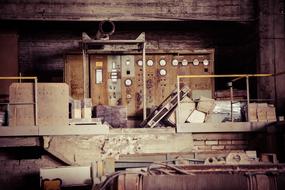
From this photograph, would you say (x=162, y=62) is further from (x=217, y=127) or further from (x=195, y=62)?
(x=217, y=127)

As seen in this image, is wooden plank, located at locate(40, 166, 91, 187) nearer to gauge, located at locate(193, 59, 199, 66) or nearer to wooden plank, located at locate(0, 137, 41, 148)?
wooden plank, located at locate(0, 137, 41, 148)

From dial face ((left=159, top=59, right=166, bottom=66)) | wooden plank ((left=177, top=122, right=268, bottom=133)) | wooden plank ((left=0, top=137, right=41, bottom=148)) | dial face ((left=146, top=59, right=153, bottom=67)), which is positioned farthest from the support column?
wooden plank ((left=0, top=137, right=41, bottom=148))

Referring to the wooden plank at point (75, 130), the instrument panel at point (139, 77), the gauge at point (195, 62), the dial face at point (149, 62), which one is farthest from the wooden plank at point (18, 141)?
the gauge at point (195, 62)

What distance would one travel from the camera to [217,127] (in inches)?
391

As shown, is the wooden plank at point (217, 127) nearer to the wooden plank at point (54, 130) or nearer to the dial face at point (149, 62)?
the wooden plank at point (54, 130)

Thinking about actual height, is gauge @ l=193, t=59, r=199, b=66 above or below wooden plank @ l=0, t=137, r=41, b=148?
above

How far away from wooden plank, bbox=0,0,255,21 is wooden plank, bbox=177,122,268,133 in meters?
3.99

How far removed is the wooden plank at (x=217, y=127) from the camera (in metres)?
9.88

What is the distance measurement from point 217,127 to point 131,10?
459 cm

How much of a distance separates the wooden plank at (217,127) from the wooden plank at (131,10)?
399cm

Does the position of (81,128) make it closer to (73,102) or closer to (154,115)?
(73,102)

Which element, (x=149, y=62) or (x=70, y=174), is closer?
(x=70, y=174)

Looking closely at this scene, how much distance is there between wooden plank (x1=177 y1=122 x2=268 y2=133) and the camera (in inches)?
389

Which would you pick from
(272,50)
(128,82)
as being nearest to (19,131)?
(128,82)
